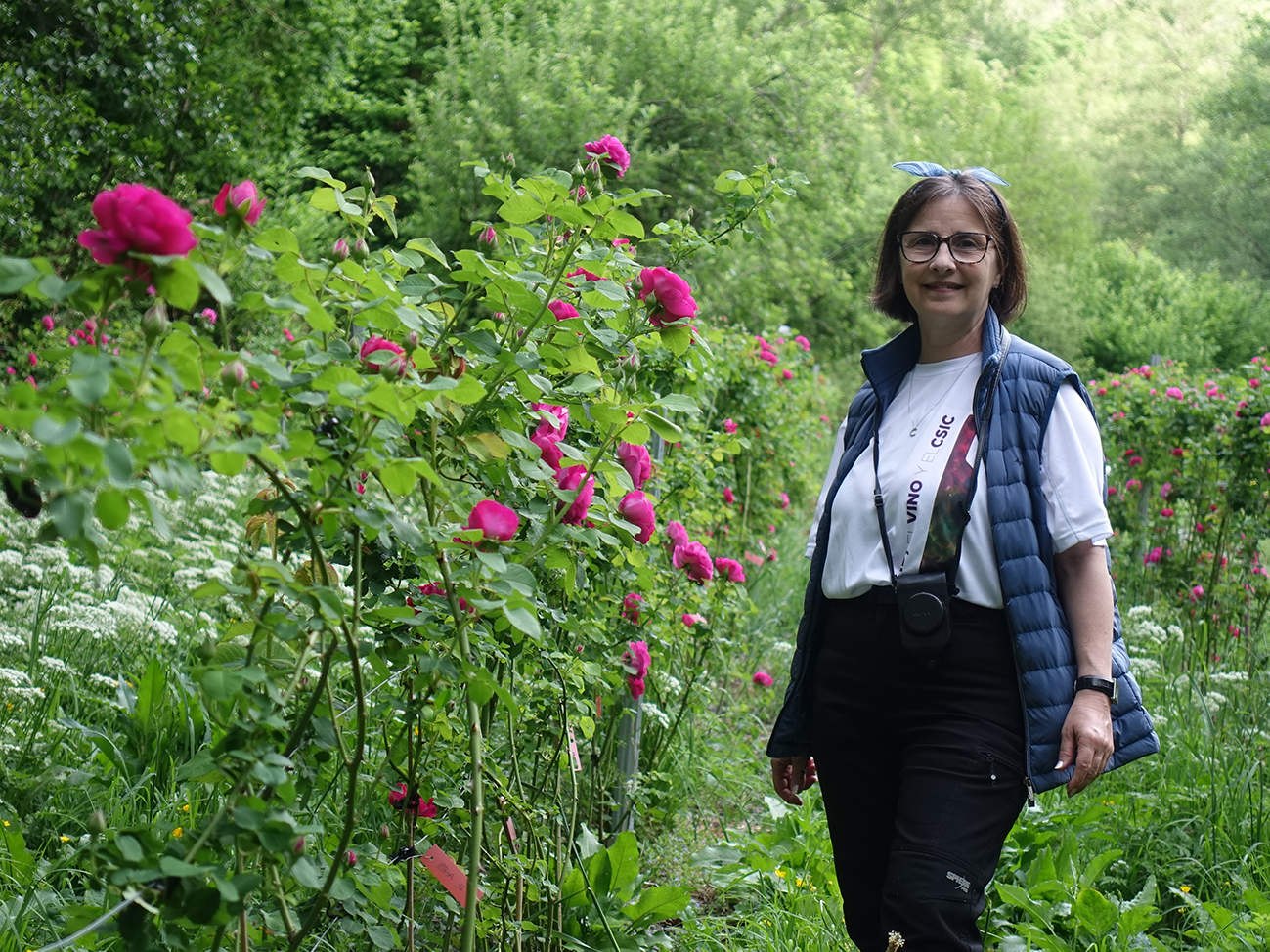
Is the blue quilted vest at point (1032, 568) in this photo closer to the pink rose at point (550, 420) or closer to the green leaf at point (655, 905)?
the pink rose at point (550, 420)

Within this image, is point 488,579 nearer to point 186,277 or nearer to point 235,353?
point 235,353

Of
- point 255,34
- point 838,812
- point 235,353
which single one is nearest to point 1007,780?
point 838,812

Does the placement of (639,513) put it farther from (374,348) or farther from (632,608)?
(632,608)

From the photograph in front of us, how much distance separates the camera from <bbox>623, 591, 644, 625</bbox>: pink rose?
2.41 m

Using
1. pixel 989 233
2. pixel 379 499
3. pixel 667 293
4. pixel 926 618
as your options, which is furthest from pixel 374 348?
pixel 989 233

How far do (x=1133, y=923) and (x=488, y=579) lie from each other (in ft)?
6.17

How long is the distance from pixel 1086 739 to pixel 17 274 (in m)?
1.56

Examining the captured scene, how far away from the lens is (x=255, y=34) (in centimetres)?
844

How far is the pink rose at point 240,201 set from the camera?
1.08 meters

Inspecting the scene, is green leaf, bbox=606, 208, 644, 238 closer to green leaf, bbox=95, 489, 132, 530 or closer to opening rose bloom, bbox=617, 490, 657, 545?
opening rose bloom, bbox=617, 490, 657, 545

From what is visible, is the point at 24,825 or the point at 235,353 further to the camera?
the point at 24,825

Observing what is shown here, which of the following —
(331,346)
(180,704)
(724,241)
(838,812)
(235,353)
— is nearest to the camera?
(235,353)

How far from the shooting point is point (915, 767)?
1.77m

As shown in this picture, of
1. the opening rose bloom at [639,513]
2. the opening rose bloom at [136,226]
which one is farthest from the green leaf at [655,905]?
the opening rose bloom at [136,226]
